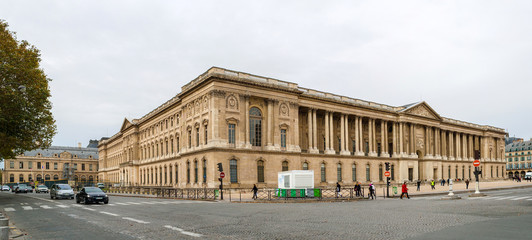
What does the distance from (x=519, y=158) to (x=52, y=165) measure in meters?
157

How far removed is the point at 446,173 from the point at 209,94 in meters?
57.5

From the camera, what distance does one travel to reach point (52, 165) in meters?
137

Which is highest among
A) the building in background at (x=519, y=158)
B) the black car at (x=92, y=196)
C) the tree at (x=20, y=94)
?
the tree at (x=20, y=94)

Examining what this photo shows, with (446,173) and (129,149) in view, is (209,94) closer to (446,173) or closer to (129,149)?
(129,149)

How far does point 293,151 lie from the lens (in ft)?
183

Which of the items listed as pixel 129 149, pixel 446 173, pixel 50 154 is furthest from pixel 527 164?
pixel 50 154

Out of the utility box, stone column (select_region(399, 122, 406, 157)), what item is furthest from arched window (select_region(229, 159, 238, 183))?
stone column (select_region(399, 122, 406, 157))

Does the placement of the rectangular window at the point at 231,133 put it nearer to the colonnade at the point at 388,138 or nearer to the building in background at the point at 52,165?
the colonnade at the point at 388,138

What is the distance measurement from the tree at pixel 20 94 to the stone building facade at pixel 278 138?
18.6 m

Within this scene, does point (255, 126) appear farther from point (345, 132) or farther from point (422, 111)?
point (422, 111)


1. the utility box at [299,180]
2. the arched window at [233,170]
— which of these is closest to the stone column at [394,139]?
the arched window at [233,170]

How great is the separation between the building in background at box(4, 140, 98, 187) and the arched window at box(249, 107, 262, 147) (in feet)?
286

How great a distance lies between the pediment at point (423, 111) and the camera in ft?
253

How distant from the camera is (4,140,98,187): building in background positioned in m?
129
